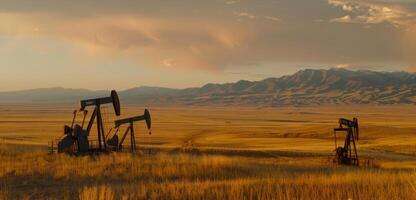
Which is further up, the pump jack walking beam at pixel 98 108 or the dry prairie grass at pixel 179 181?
the pump jack walking beam at pixel 98 108

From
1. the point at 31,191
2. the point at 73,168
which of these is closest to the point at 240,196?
the point at 31,191

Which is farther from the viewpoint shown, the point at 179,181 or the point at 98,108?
the point at 98,108

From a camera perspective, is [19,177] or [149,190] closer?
[149,190]

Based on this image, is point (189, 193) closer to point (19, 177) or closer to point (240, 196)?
point (240, 196)

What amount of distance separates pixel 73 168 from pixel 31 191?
4707mm

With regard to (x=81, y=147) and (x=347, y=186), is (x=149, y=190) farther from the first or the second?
(x=81, y=147)

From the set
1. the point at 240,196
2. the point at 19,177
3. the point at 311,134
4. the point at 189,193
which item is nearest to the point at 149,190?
the point at 189,193

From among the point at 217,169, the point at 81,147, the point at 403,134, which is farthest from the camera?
the point at 403,134

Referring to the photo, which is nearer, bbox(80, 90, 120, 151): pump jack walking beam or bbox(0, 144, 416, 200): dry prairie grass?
bbox(0, 144, 416, 200): dry prairie grass

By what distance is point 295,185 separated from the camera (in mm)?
11469

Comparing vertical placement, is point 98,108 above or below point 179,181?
above

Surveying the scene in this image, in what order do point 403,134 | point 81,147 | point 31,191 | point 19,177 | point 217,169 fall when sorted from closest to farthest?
point 31,191, point 19,177, point 217,169, point 81,147, point 403,134

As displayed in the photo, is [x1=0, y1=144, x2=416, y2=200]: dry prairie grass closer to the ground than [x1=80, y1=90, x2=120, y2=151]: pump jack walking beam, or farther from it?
closer to the ground

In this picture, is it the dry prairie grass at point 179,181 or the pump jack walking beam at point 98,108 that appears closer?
the dry prairie grass at point 179,181
